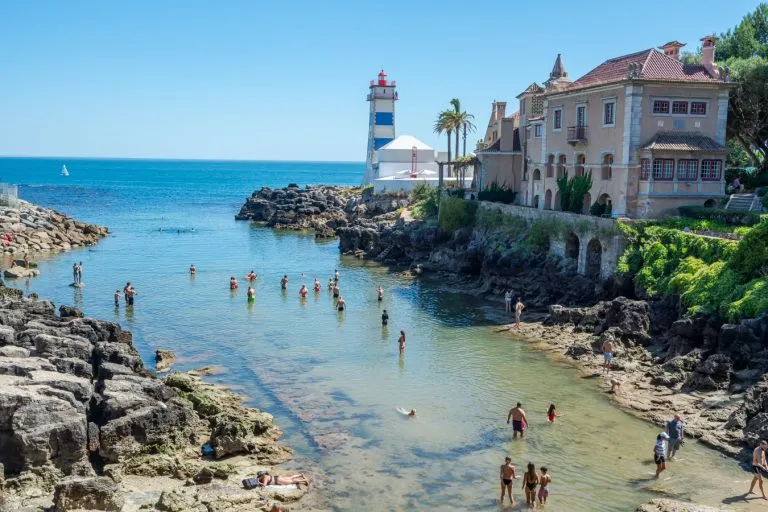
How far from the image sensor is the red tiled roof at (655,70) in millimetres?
39906

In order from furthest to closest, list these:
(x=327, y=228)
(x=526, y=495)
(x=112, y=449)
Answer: (x=327, y=228) → (x=112, y=449) → (x=526, y=495)

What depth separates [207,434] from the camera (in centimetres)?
2269

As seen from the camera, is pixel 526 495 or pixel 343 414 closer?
pixel 526 495

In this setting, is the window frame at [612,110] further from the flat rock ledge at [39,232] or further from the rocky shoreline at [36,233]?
the flat rock ledge at [39,232]

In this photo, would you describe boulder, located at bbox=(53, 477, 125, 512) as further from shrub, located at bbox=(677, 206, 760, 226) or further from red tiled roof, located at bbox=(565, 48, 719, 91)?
red tiled roof, located at bbox=(565, 48, 719, 91)

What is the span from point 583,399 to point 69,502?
16.9 metres

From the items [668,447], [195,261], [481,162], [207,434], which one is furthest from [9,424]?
[481,162]

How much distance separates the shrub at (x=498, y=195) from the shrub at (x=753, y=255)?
81.4 feet

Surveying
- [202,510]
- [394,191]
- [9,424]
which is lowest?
[202,510]

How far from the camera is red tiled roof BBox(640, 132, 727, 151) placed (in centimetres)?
3934

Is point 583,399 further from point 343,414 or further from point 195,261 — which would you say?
point 195,261

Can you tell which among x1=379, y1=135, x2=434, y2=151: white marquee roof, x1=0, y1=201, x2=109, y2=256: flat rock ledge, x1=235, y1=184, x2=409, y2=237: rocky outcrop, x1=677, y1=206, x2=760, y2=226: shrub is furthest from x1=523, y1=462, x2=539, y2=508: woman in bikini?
x1=379, y1=135, x2=434, y2=151: white marquee roof

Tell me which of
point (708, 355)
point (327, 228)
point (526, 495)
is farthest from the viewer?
point (327, 228)

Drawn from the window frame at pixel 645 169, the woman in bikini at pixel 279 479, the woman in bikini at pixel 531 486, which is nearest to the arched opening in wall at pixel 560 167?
the window frame at pixel 645 169
